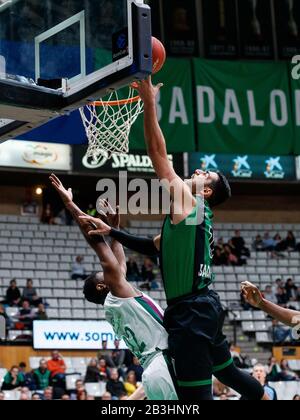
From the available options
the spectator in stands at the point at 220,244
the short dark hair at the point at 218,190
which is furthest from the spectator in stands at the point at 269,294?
the short dark hair at the point at 218,190

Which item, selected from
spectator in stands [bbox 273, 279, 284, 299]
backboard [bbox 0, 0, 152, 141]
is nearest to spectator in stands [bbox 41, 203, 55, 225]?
spectator in stands [bbox 273, 279, 284, 299]

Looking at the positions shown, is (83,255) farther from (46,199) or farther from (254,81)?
(254,81)

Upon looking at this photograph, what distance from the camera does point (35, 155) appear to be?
2069cm

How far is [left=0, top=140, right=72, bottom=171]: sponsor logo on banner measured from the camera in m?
20.3

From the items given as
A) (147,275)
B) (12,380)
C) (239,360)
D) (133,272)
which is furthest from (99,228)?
(147,275)

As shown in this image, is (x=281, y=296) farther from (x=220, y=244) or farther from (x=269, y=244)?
(x=269, y=244)

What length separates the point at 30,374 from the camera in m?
15.5

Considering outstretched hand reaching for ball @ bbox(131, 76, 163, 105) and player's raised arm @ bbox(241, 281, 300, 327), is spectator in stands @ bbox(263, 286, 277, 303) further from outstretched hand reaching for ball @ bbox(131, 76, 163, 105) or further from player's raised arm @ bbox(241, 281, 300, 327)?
outstretched hand reaching for ball @ bbox(131, 76, 163, 105)

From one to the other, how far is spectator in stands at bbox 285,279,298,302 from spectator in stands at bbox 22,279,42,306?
6.17 metres

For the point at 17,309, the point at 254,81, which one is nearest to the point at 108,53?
the point at 17,309

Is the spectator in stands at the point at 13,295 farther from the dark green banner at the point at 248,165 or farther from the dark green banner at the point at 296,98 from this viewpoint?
the dark green banner at the point at 296,98

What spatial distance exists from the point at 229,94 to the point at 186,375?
55.1ft

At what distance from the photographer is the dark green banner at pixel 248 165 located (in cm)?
2161
